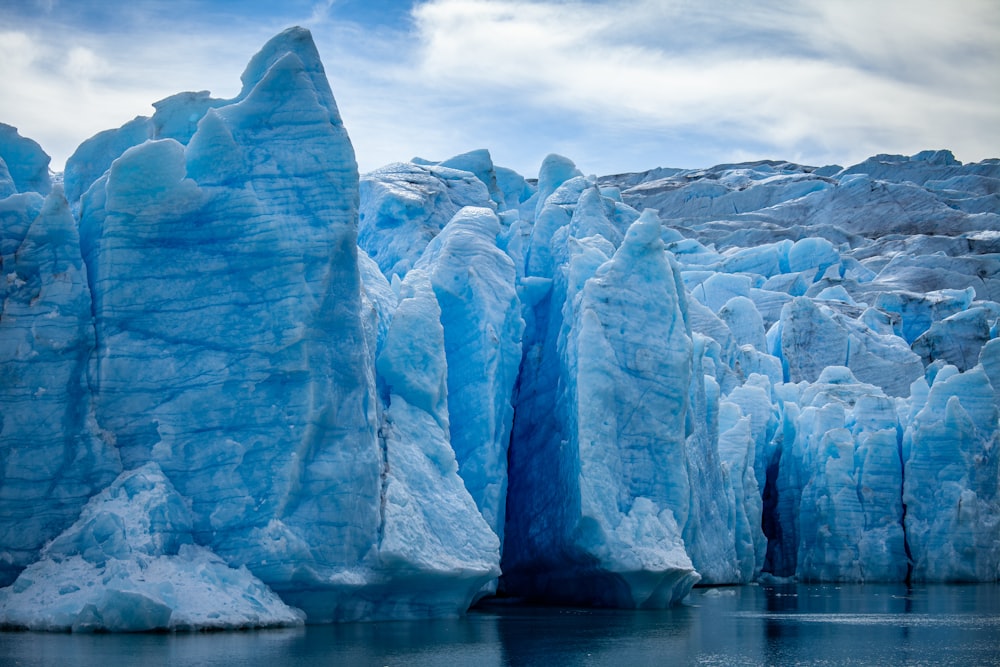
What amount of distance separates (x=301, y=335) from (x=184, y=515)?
2790 mm

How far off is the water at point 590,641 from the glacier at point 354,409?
0.79 m

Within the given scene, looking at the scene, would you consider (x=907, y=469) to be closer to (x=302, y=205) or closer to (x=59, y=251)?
(x=302, y=205)

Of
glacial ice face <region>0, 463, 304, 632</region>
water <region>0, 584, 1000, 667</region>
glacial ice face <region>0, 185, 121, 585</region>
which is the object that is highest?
glacial ice face <region>0, 185, 121, 585</region>

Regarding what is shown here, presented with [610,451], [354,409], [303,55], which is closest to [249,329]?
[354,409]

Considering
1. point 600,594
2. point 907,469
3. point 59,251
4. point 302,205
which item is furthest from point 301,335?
point 907,469

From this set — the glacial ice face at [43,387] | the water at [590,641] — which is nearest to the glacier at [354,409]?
the glacial ice face at [43,387]

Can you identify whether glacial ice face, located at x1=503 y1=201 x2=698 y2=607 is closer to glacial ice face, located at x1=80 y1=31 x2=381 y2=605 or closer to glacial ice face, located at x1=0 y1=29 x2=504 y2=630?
glacial ice face, located at x1=0 y1=29 x2=504 y2=630

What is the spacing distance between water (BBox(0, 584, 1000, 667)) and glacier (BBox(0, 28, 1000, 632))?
791 mm

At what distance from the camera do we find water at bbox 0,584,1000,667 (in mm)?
12367

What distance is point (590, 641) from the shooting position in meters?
15.1

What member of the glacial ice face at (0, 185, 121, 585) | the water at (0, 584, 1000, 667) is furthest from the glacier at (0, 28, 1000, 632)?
the water at (0, 584, 1000, 667)

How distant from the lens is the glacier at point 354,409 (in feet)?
49.3

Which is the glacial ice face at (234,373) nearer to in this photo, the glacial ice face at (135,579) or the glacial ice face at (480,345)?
the glacial ice face at (135,579)

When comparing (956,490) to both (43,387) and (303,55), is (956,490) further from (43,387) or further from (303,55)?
(43,387)
